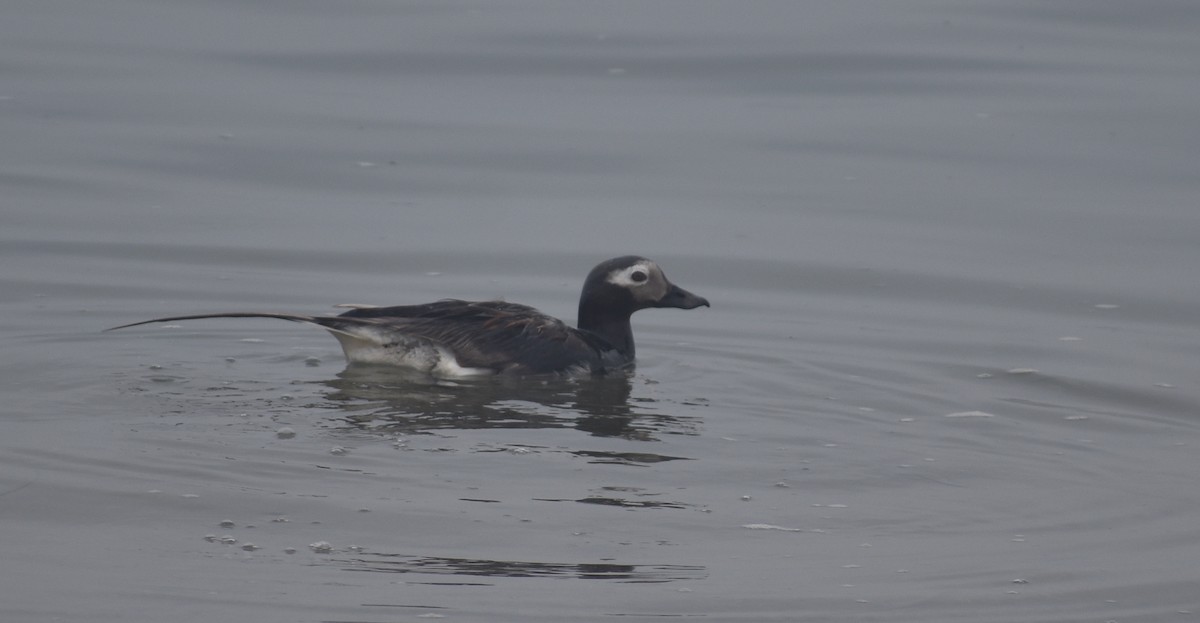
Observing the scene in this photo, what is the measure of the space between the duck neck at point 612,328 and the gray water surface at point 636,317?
1.40 ft

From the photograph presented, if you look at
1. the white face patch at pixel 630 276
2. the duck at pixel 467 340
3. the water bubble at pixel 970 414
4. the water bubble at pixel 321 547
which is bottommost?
the water bubble at pixel 321 547

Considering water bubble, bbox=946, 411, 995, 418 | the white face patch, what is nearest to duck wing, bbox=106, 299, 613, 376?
the white face patch

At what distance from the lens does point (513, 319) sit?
31.8 feet

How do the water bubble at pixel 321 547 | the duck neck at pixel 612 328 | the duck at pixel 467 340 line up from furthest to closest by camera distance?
1. the duck neck at pixel 612 328
2. the duck at pixel 467 340
3. the water bubble at pixel 321 547

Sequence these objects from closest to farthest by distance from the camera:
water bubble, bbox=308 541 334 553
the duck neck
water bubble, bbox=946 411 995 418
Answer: water bubble, bbox=308 541 334 553 < water bubble, bbox=946 411 995 418 < the duck neck

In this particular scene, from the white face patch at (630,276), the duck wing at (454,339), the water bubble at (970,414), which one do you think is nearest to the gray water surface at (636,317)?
the water bubble at (970,414)

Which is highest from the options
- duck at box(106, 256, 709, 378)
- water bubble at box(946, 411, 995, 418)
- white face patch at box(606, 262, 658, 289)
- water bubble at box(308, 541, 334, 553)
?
white face patch at box(606, 262, 658, 289)

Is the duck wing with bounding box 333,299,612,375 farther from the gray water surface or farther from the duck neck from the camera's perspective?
the duck neck

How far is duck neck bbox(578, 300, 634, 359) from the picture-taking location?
1013 centimetres

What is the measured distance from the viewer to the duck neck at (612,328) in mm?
10133

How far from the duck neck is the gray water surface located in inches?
16.8

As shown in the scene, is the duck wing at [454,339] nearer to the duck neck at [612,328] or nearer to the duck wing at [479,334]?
the duck wing at [479,334]

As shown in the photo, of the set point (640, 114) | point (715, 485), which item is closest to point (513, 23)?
point (640, 114)

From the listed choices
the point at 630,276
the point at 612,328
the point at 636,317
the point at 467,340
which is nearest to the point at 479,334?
the point at 467,340
